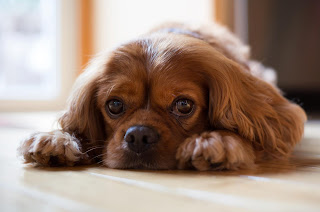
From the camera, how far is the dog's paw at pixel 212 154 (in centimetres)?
184

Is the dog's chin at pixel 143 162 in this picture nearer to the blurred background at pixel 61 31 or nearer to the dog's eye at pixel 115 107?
the dog's eye at pixel 115 107

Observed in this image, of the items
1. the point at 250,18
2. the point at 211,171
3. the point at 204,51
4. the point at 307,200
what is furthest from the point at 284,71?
the point at 307,200

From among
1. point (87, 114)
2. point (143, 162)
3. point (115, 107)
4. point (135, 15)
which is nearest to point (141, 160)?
point (143, 162)

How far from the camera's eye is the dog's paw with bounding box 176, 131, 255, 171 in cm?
184

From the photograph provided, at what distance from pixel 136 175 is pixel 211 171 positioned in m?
0.33

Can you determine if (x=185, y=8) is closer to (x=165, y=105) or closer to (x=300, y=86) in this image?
(x=300, y=86)

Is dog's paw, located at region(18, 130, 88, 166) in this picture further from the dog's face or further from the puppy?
the dog's face

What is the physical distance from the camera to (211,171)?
1.85m

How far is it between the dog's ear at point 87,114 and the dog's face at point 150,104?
0.34 feet

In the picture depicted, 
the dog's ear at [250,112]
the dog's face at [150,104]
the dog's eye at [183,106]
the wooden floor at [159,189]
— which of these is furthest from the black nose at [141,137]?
the dog's ear at [250,112]

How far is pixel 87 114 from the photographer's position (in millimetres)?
2398

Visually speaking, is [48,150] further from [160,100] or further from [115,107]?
[160,100]

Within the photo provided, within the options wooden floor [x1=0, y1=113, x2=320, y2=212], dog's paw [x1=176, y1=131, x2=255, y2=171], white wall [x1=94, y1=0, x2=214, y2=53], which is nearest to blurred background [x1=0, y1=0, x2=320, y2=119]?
white wall [x1=94, y1=0, x2=214, y2=53]

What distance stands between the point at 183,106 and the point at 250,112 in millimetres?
402
